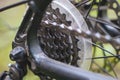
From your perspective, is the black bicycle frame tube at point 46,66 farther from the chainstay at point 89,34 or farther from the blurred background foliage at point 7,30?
the blurred background foliage at point 7,30

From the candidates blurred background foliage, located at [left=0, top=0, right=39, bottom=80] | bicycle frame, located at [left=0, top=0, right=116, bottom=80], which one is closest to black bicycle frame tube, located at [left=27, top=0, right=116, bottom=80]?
bicycle frame, located at [left=0, top=0, right=116, bottom=80]

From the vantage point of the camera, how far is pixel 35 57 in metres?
0.76

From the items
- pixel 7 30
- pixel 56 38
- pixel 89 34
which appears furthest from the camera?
pixel 7 30

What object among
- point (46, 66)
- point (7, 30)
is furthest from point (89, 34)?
point (7, 30)

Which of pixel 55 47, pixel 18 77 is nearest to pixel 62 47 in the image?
pixel 55 47

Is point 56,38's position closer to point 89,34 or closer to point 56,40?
point 56,40

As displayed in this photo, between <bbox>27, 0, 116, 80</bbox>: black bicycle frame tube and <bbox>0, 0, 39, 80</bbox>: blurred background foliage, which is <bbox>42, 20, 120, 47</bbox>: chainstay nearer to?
<bbox>27, 0, 116, 80</bbox>: black bicycle frame tube

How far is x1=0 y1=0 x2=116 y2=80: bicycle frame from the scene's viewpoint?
0.69 meters

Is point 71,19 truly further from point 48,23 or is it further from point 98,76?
point 98,76

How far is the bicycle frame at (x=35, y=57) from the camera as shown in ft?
2.26

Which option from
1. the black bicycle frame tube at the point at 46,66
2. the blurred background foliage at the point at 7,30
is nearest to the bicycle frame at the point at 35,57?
the black bicycle frame tube at the point at 46,66

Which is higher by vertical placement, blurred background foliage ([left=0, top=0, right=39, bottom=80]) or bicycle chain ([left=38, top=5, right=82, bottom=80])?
bicycle chain ([left=38, top=5, right=82, bottom=80])

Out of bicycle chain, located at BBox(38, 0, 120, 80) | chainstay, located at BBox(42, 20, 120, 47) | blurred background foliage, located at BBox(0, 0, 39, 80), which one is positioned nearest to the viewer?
chainstay, located at BBox(42, 20, 120, 47)

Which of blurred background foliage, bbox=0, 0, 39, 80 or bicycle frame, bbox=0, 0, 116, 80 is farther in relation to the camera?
blurred background foliage, bbox=0, 0, 39, 80
